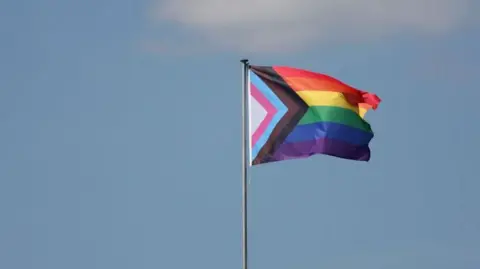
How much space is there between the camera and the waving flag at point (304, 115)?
80.6 meters

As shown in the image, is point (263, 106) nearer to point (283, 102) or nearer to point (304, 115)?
point (283, 102)

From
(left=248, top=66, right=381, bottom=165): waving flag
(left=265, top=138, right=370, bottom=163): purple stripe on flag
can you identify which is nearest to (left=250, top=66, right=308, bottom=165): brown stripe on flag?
(left=248, top=66, right=381, bottom=165): waving flag

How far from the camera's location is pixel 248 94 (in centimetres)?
8081

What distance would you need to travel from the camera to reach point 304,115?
8175 cm

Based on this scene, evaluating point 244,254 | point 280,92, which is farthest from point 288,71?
point 244,254

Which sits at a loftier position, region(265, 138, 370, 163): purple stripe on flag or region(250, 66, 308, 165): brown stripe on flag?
region(250, 66, 308, 165): brown stripe on flag

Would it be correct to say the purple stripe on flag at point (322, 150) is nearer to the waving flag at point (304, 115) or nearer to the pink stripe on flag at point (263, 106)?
the waving flag at point (304, 115)

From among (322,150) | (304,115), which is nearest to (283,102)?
(304,115)

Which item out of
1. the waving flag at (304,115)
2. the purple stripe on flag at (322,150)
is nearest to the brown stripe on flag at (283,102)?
the waving flag at (304,115)

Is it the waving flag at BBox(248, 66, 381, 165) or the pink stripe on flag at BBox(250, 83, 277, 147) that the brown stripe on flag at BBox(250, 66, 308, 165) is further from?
the pink stripe on flag at BBox(250, 83, 277, 147)

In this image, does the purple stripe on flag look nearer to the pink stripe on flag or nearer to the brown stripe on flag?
the brown stripe on flag

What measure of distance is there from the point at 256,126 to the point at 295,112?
194 cm

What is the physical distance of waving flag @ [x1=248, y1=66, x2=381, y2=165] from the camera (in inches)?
3174

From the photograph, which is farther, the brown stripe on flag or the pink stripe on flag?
the brown stripe on flag
